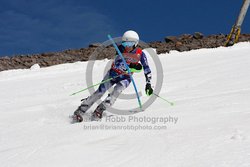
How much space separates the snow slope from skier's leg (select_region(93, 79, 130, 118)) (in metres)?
0.38

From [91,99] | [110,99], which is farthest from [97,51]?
[110,99]

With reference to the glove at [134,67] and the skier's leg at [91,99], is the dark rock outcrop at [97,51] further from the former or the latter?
the skier's leg at [91,99]

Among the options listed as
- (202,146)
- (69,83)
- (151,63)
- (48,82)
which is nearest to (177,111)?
(202,146)

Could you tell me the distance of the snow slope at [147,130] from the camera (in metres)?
4.41

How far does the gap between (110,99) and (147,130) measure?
6.72 ft

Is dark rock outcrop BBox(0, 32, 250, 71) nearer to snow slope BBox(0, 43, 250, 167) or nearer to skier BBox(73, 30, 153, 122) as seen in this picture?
snow slope BBox(0, 43, 250, 167)

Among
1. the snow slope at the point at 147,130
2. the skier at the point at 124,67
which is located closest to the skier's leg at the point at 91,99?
the skier at the point at 124,67

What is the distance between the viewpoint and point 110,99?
7.61 meters

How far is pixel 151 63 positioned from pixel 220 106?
30.7ft

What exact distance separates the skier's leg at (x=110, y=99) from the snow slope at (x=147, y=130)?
383mm

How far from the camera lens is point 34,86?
13.0 metres

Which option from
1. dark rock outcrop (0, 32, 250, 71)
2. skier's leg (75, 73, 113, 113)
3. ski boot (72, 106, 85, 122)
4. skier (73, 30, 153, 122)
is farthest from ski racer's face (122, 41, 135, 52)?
dark rock outcrop (0, 32, 250, 71)

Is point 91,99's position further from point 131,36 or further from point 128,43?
point 131,36

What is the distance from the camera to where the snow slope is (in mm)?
4410
